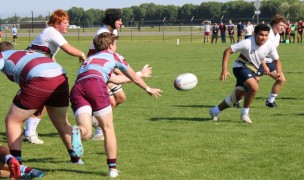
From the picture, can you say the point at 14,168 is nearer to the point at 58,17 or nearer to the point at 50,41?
the point at 50,41

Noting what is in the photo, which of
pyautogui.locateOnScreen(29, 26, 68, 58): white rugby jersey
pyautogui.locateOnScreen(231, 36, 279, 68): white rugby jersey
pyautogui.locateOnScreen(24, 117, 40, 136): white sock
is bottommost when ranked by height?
pyautogui.locateOnScreen(24, 117, 40, 136): white sock

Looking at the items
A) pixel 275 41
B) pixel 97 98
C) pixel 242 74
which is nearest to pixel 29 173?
pixel 97 98

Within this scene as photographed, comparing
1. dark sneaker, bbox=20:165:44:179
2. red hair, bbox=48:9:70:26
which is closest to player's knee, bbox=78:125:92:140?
dark sneaker, bbox=20:165:44:179

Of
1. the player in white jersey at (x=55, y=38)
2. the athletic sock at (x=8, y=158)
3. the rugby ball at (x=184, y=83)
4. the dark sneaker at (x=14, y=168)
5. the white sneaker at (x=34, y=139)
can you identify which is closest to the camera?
the dark sneaker at (x=14, y=168)

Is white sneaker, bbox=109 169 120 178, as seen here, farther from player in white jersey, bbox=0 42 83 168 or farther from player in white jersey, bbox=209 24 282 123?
player in white jersey, bbox=209 24 282 123

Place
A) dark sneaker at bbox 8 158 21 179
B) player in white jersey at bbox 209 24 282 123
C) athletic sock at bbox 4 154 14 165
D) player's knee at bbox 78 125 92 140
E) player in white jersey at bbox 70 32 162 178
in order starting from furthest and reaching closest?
1. player in white jersey at bbox 209 24 282 123
2. player in white jersey at bbox 70 32 162 178
3. player's knee at bbox 78 125 92 140
4. athletic sock at bbox 4 154 14 165
5. dark sneaker at bbox 8 158 21 179

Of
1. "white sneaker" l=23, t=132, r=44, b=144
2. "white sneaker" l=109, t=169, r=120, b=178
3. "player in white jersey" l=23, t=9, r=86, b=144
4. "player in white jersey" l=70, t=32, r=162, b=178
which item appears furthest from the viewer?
"white sneaker" l=23, t=132, r=44, b=144

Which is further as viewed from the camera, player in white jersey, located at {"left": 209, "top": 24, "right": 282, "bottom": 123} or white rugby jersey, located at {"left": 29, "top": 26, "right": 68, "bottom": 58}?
player in white jersey, located at {"left": 209, "top": 24, "right": 282, "bottom": 123}

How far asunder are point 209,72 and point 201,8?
126472 millimetres

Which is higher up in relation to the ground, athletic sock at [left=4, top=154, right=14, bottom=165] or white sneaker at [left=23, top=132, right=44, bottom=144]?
athletic sock at [left=4, top=154, right=14, bottom=165]

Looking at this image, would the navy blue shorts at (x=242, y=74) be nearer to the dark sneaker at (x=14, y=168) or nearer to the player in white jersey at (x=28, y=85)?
the player in white jersey at (x=28, y=85)

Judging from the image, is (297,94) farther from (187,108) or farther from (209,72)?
(209,72)

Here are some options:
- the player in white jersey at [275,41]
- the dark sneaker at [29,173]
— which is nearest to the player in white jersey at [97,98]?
the dark sneaker at [29,173]

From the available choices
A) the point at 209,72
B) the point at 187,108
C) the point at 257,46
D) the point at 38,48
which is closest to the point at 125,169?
the point at 38,48
